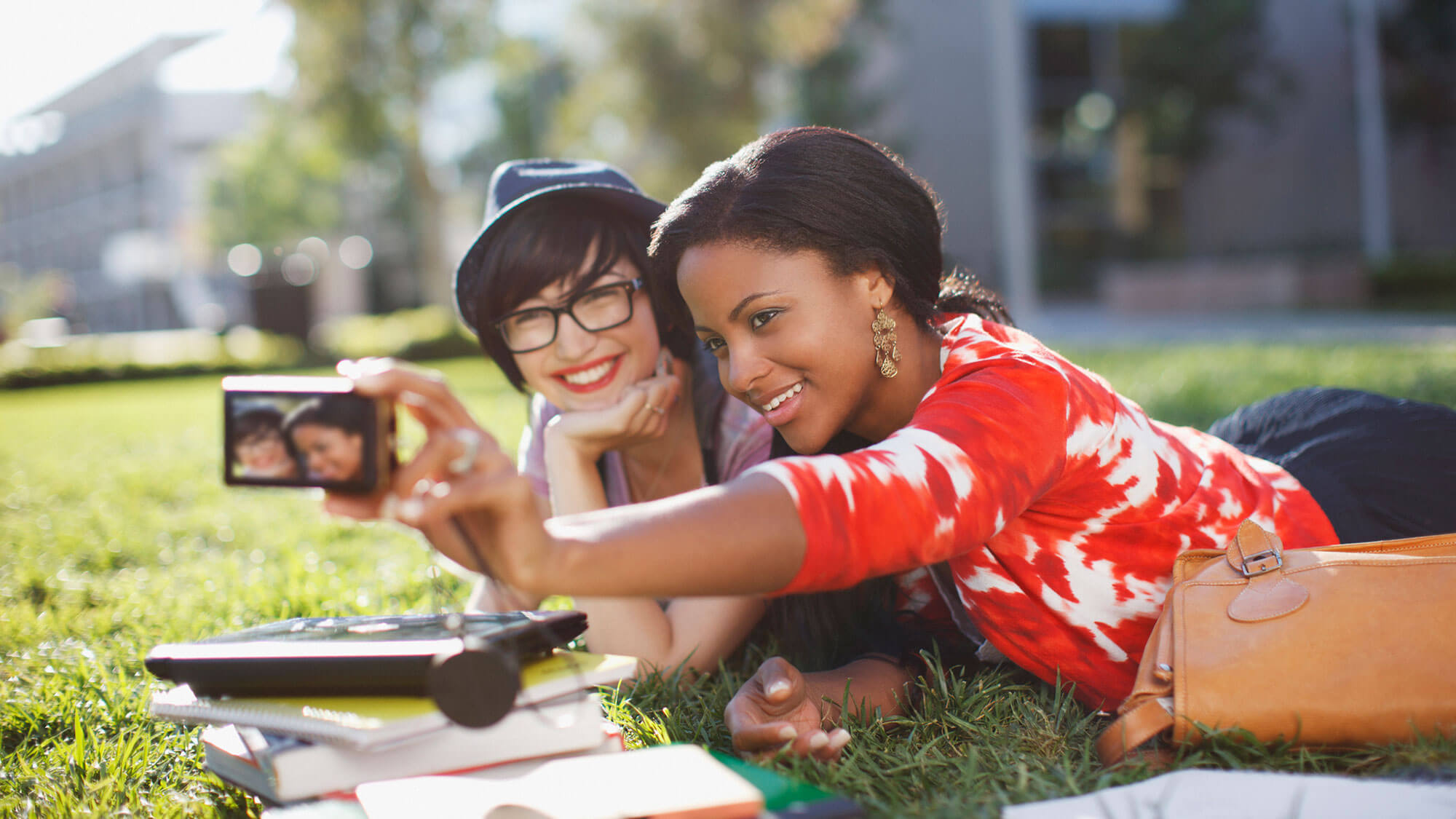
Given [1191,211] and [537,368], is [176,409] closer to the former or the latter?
[537,368]

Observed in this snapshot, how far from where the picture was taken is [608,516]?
4.47 ft

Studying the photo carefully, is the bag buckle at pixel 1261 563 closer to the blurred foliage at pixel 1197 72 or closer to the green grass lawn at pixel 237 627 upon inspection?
the green grass lawn at pixel 237 627

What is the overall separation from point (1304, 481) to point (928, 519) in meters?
1.54

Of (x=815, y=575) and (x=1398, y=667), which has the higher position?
(x=815, y=575)

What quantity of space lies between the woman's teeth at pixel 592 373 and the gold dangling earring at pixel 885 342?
91cm

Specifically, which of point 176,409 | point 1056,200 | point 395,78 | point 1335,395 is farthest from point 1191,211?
point 1335,395

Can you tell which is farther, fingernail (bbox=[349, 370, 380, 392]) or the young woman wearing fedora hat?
the young woman wearing fedora hat

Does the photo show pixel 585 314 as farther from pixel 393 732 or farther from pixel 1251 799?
pixel 1251 799

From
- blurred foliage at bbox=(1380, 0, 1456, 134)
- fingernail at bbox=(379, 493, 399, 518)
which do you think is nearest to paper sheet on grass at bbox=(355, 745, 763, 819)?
fingernail at bbox=(379, 493, 399, 518)

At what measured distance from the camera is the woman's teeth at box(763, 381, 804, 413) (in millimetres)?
2012

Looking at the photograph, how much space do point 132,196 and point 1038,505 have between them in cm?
6511

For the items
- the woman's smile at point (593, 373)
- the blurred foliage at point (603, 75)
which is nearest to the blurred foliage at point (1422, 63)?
the blurred foliage at point (603, 75)

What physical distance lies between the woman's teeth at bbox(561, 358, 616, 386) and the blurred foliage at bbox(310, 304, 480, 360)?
52.3 feet

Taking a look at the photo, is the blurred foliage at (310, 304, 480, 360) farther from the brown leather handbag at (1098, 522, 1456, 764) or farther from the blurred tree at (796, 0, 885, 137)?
the brown leather handbag at (1098, 522, 1456, 764)
